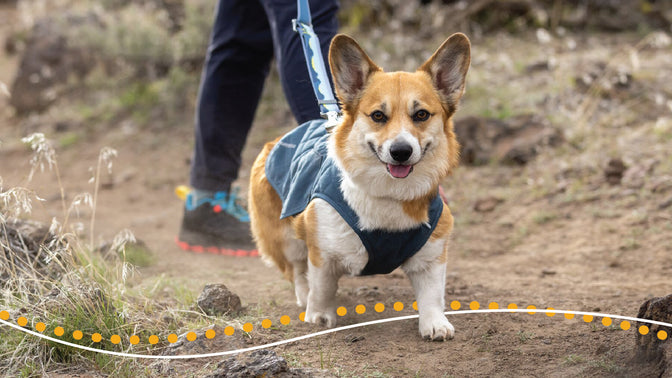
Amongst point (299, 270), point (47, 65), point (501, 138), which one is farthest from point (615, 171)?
point (47, 65)

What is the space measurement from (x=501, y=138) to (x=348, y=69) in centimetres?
329

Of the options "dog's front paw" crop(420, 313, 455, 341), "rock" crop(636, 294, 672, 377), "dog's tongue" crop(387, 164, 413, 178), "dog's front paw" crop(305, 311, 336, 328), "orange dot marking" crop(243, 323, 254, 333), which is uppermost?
"dog's tongue" crop(387, 164, 413, 178)

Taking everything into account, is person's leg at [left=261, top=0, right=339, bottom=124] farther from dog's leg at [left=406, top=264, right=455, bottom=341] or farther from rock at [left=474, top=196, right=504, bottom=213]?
rock at [left=474, top=196, right=504, bottom=213]

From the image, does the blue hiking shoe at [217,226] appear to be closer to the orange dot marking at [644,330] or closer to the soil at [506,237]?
the soil at [506,237]

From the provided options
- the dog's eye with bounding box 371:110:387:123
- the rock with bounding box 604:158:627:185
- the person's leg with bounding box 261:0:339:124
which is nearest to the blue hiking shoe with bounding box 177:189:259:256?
the person's leg with bounding box 261:0:339:124

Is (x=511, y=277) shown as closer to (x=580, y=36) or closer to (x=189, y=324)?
(x=189, y=324)

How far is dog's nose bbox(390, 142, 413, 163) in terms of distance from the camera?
2.57 metres

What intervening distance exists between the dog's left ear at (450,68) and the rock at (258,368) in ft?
4.10

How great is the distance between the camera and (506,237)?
4.62 meters

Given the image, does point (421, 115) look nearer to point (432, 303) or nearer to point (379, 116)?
point (379, 116)

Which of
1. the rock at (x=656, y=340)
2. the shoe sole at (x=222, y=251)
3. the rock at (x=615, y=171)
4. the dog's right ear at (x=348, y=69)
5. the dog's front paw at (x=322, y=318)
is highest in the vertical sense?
the dog's right ear at (x=348, y=69)

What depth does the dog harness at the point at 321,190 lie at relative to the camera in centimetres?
277

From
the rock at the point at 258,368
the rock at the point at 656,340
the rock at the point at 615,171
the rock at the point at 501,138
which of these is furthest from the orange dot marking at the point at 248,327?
the rock at the point at 501,138

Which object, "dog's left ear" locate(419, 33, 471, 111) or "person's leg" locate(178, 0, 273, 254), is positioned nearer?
"dog's left ear" locate(419, 33, 471, 111)
